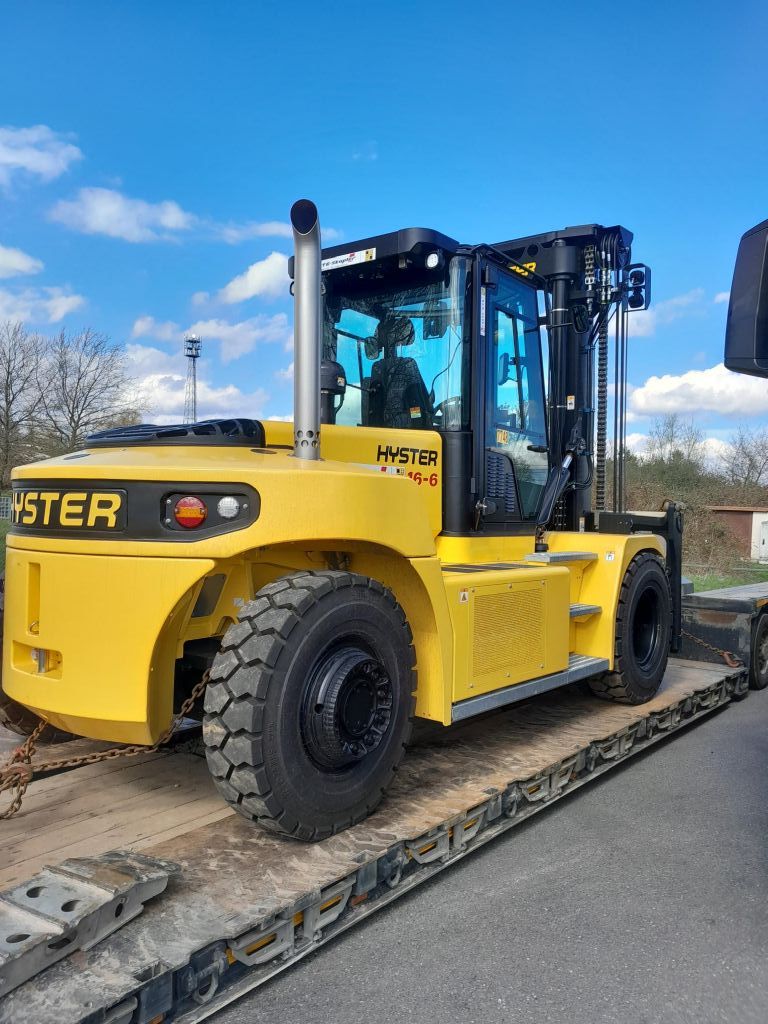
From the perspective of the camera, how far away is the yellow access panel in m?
3.92

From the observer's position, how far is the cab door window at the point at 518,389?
4902 millimetres

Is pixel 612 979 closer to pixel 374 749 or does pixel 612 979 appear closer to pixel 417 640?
pixel 374 749

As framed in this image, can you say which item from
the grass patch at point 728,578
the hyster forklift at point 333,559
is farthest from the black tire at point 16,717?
the grass patch at point 728,578

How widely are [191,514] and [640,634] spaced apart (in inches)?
164

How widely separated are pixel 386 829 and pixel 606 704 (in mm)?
2961

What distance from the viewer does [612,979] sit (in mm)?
2781

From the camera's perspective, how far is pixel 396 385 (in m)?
4.91

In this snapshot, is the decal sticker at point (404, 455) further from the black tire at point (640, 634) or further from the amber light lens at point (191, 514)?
the black tire at point (640, 634)

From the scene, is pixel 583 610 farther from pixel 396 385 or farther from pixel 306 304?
pixel 306 304

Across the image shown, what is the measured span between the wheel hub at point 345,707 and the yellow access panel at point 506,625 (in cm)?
59

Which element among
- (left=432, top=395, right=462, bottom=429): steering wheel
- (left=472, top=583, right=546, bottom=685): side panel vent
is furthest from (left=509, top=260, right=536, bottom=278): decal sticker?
(left=472, top=583, right=546, bottom=685): side panel vent

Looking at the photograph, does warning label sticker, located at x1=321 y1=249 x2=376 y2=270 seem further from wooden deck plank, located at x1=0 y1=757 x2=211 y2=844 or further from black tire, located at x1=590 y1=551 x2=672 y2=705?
wooden deck plank, located at x1=0 y1=757 x2=211 y2=844

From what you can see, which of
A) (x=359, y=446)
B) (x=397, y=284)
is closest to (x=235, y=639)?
(x=359, y=446)

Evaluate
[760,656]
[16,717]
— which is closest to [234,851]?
[16,717]
